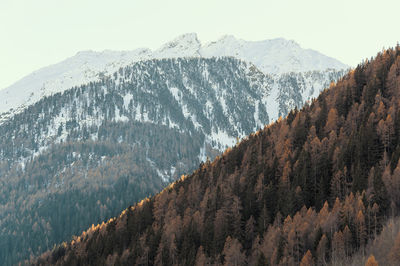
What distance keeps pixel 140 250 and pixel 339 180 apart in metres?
71.7

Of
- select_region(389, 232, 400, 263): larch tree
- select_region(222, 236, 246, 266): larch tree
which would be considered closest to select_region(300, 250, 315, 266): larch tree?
select_region(389, 232, 400, 263): larch tree

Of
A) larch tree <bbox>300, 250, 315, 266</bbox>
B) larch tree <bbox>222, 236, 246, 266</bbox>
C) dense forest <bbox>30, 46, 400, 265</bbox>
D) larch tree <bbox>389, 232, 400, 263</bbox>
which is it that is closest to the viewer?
larch tree <bbox>389, 232, 400, 263</bbox>

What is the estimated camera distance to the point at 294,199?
440ft

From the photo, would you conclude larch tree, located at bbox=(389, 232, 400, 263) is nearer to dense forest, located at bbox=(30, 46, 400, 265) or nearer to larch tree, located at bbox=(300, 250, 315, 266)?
dense forest, located at bbox=(30, 46, 400, 265)

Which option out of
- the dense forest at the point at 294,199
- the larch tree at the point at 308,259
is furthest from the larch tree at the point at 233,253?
the larch tree at the point at 308,259

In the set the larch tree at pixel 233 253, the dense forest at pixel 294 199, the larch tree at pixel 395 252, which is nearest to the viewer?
the larch tree at pixel 395 252

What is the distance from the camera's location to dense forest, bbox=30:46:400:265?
110 metres

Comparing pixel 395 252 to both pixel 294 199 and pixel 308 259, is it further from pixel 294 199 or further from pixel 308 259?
pixel 294 199

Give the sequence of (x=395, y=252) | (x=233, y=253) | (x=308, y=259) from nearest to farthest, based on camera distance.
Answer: (x=395, y=252) → (x=308, y=259) → (x=233, y=253)

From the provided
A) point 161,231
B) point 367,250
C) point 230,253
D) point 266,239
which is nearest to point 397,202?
point 367,250

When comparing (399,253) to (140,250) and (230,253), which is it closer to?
(230,253)

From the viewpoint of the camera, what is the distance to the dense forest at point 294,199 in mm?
110000

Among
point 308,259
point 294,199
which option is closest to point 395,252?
point 308,259

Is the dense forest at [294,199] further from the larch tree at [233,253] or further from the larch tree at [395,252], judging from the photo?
the larch tree at [233,253]
